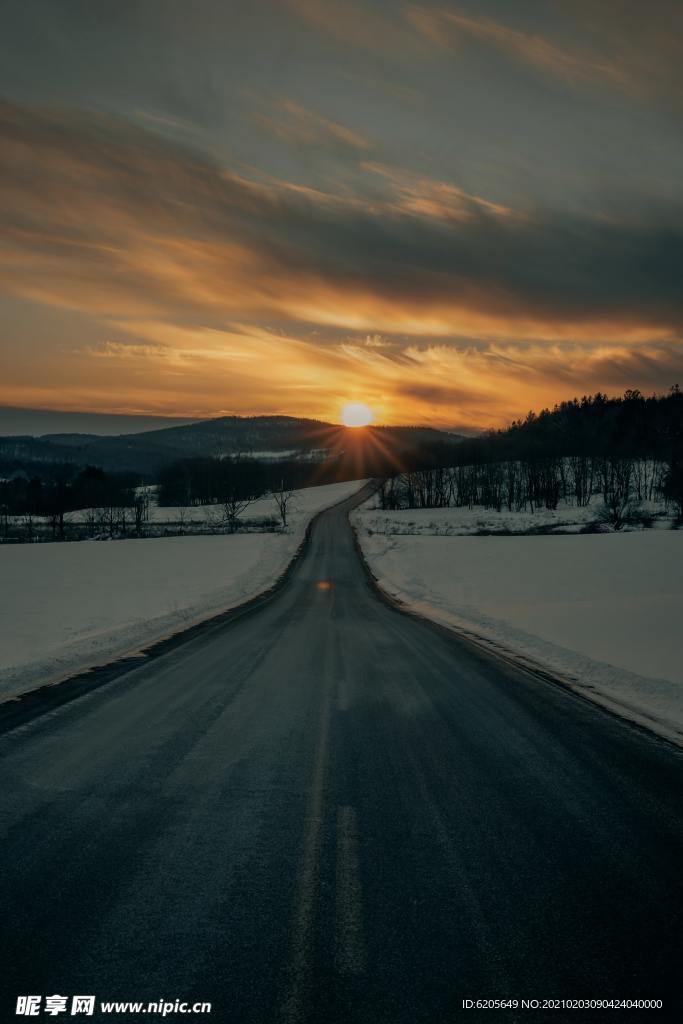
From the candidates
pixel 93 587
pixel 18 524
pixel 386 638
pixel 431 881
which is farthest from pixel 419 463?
pixel 431 881

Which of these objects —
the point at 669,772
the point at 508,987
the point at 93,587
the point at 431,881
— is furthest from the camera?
the point at 93,587

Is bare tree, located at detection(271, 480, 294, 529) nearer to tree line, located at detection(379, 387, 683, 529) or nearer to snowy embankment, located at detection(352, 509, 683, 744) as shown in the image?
tree line, located at detection(379, 387, 683, 529)

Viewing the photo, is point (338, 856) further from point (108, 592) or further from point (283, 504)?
Answer: point (283, 504)

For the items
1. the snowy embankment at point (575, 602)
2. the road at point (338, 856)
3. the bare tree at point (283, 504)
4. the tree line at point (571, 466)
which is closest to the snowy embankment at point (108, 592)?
the road at point (338, 856)

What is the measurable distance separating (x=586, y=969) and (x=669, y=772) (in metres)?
3.31

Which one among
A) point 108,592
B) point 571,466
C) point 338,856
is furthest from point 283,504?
point 571,466

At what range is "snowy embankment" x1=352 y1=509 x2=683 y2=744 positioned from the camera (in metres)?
9.61

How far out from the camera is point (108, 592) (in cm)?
2419

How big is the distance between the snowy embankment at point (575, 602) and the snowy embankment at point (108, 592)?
7.45 metres

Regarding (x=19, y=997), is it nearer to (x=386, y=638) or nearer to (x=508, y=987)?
(x=508, y=987)

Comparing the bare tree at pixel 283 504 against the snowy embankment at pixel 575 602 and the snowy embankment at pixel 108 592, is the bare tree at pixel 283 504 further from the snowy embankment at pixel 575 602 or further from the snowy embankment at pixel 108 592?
the snowy embankment at pixel 575 602

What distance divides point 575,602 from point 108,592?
1831 centimetres

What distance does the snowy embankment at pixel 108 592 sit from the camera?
11845 millimetres

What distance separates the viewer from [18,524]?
91938 millimetres
